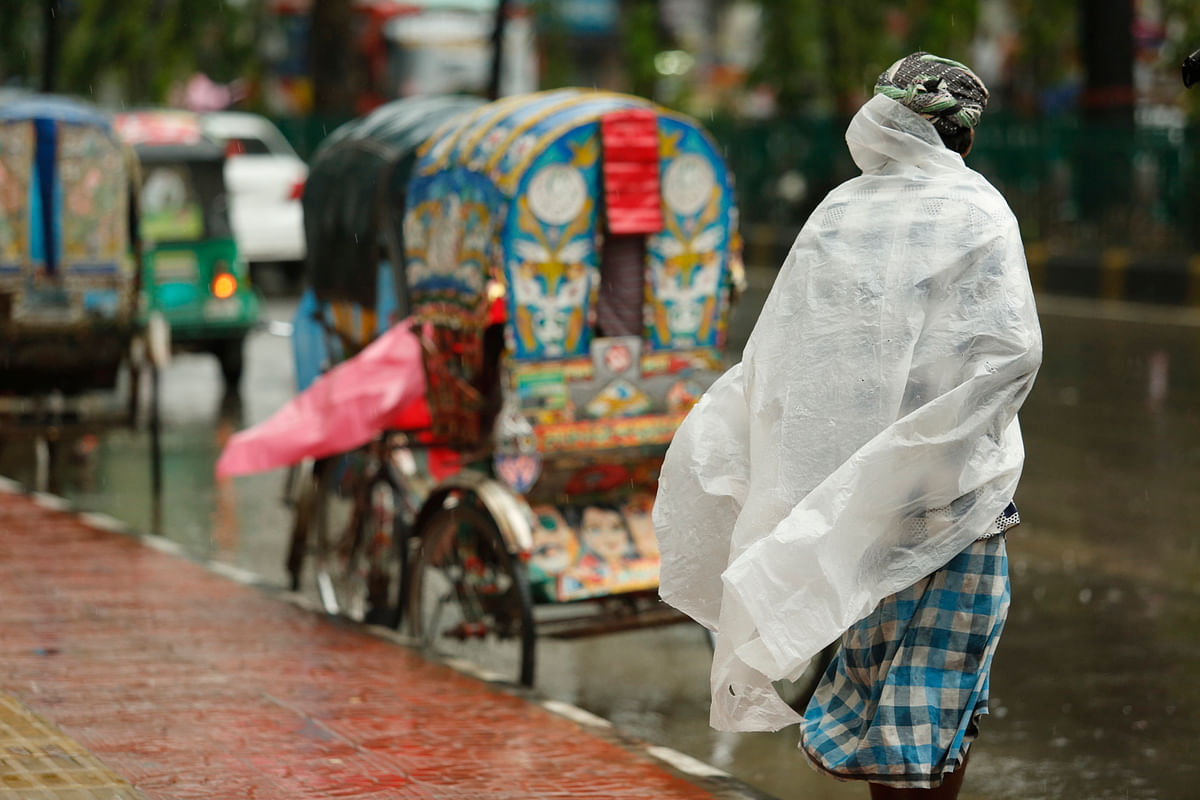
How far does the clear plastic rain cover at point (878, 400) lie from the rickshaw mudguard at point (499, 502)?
1.94 metres

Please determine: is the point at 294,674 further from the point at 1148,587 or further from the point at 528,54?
the point at 528,54

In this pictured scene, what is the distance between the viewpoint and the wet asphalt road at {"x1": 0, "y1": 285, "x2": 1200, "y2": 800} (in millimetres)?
5715

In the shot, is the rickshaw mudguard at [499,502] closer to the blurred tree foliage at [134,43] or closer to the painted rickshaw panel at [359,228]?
the painted rickshaw panel at [359,228]

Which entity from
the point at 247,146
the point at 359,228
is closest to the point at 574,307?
the point at 359,228

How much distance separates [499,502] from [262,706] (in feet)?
3.24

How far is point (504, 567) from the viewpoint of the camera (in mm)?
5902

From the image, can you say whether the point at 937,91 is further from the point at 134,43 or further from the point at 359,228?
the point at 134,43

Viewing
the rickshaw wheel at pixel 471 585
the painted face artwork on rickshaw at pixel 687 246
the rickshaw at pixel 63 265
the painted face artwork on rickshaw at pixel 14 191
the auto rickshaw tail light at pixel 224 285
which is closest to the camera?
the rickshaw wheel at pixel 471 585

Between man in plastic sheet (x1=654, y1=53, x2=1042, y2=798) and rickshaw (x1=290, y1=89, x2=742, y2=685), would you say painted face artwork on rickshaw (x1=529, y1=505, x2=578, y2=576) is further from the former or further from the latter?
man in plastic sheet (x1=654, y1=53, x2=1042, y2=798)

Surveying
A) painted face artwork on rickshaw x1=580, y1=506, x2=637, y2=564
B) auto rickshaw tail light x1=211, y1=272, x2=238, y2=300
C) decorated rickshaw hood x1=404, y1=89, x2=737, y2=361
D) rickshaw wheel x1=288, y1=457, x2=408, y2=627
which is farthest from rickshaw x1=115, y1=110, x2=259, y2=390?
painted face artwork on rickshaw x1=580, y1=506, x2=637, y2=564

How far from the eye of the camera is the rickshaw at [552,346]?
598cm

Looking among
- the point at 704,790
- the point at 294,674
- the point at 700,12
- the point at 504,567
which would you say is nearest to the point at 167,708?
the point at 294,674

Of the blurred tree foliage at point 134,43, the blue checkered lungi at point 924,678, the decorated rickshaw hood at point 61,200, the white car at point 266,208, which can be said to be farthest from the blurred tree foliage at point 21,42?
the blue checkered lungi at point 924,678

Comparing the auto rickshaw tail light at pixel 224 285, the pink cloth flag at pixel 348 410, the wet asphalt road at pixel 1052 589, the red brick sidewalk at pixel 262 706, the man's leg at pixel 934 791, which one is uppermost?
the pink cloth flag at pixel 348 410
